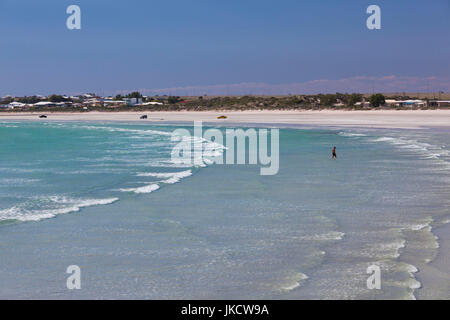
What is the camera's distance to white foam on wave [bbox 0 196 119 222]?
41.9 ft

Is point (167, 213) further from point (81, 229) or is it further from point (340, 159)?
point (340, 159)

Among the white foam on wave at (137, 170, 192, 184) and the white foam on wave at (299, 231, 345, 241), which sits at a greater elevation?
the white foam on wave at (137, 170, 192, 184)

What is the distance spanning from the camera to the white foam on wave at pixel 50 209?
1278cm

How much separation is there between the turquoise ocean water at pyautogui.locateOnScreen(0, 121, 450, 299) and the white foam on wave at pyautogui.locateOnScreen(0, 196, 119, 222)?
5 cm

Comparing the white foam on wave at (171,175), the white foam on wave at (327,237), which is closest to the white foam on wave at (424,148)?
the white foam on wave at (171,175)

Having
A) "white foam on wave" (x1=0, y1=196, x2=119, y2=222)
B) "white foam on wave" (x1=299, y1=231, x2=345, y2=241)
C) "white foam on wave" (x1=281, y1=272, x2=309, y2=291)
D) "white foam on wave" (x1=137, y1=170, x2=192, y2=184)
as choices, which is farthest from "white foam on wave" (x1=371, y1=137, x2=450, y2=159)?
Result: "white foam on wave" (x1=281, y1=272, x2=309, y2=291)

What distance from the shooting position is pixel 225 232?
36.2ft

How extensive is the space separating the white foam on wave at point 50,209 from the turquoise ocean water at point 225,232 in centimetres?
5

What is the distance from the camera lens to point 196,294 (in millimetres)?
7559

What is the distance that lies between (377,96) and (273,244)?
3660 inches
